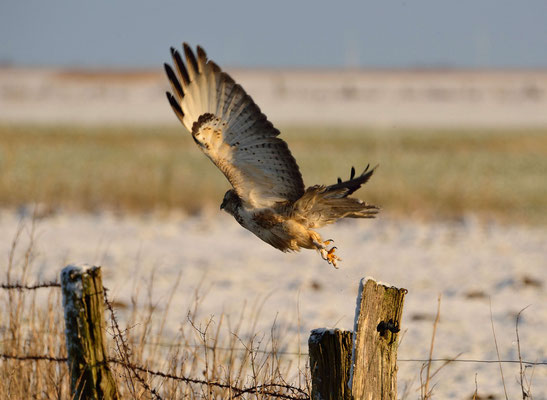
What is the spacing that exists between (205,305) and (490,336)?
8.59ft

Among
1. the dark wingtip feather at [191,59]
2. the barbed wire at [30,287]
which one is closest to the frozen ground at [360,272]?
the barbed wire at [30,287]

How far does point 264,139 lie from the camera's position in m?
3.53

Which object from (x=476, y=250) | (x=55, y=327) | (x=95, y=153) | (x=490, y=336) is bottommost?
(x=55, y=327)

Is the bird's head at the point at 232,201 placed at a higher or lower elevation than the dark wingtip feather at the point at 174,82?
lower

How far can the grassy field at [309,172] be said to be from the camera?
13531 mm

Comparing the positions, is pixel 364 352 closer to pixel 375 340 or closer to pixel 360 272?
pixel 375 340

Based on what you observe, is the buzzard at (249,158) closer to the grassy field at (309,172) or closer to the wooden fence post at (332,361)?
the wooden fence post at (332,361)

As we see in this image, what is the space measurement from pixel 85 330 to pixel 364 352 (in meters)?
1.11

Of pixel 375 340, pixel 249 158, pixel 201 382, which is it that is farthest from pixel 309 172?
pixel 375 340

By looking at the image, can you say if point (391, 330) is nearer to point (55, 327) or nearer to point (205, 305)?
point (55, 327)

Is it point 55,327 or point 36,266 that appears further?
point 36,266

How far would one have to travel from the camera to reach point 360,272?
9.71 m

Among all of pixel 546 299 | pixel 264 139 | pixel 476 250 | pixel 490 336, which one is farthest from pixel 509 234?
pixel 264 139

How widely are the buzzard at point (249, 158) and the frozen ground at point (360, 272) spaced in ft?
5.01
